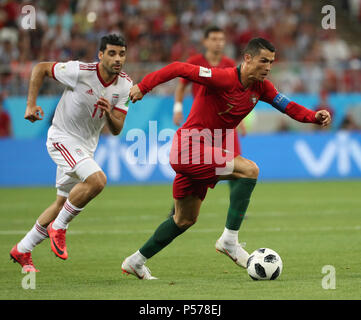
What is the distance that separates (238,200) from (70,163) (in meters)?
1.72

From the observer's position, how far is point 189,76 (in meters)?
6.78

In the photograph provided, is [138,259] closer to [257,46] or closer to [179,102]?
[257,46]

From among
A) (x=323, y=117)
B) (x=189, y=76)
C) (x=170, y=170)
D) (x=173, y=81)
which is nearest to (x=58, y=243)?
(x=189, y=76)

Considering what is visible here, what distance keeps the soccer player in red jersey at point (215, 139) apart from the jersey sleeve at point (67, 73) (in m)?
1.32

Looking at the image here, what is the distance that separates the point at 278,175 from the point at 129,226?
895 centimetres

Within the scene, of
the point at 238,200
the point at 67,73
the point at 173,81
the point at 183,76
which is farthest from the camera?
the point at 173,81

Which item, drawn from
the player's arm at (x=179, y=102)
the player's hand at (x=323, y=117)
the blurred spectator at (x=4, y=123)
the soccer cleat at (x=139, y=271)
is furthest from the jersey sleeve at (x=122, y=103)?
the blurred spectator at (x=4, y=123)

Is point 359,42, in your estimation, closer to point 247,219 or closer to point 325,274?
point 247,219

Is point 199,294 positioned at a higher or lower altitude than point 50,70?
lower

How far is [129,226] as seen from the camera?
1128 cm

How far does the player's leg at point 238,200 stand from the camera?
7.11 meters
